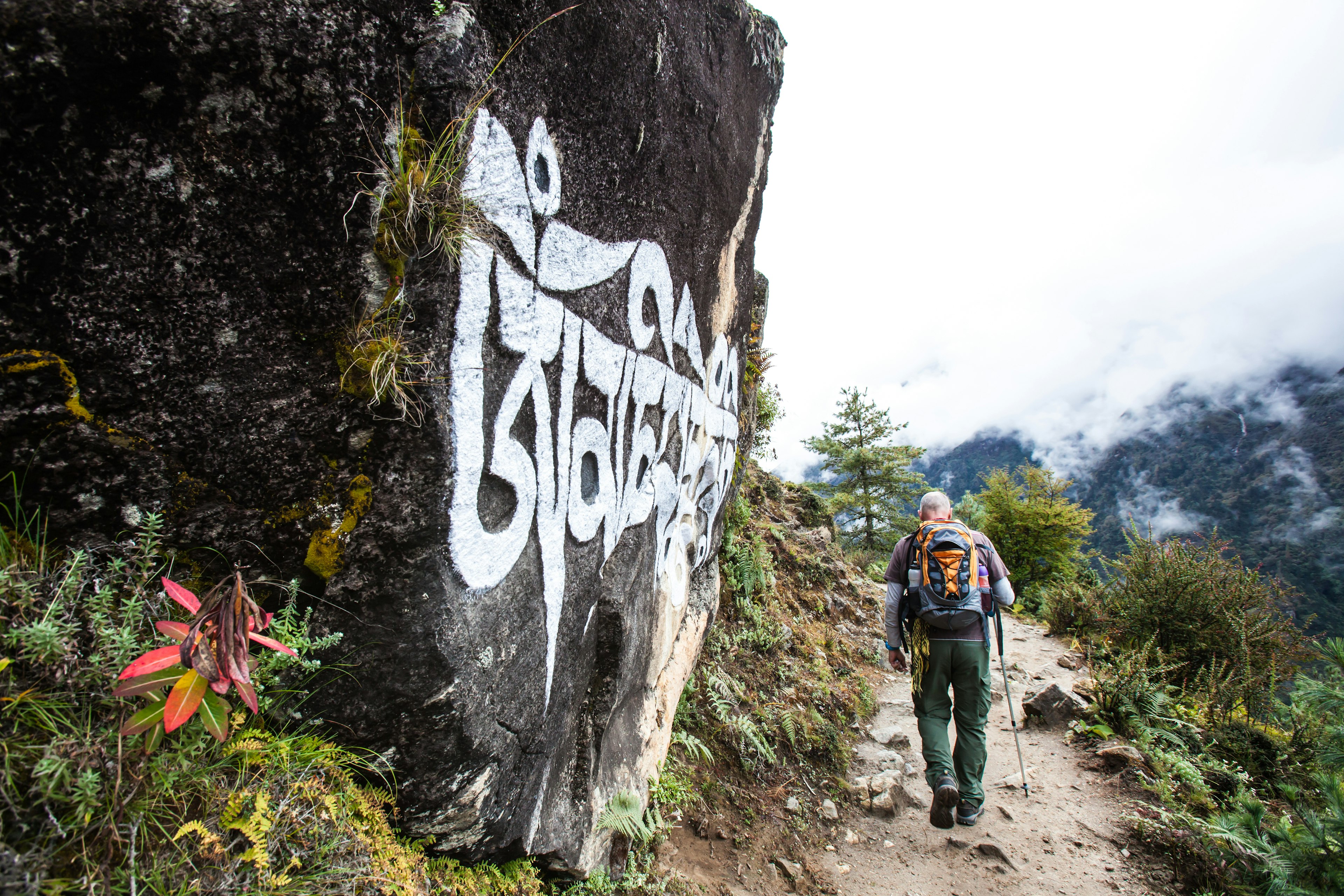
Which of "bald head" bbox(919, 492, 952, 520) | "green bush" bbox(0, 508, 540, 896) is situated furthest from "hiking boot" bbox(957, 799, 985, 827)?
"green bush" bbox(0, 508, 540, 896)

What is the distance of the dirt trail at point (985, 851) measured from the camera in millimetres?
4039

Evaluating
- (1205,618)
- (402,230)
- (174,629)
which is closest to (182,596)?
(174,629)

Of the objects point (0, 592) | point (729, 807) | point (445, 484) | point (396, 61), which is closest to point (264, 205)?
point (396, 61)

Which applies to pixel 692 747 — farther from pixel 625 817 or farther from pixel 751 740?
pixel 625 817

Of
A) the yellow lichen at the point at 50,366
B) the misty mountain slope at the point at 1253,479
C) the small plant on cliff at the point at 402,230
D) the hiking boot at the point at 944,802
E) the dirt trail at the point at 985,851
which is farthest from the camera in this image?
the misty mountain slope at the point at 1253,479

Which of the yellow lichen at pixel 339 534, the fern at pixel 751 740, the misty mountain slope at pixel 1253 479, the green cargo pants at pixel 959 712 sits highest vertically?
the misty mountain slope at pixel 1253 479

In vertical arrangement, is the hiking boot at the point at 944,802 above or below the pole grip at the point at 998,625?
below

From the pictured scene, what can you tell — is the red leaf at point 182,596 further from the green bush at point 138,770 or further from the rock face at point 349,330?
the rock face at point 349,330

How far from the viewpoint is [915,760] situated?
5.78m

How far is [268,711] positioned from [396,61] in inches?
96.5

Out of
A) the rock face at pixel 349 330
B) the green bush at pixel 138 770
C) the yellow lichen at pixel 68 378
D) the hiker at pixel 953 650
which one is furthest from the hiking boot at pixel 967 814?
the yellow lichen at pixel 68 378

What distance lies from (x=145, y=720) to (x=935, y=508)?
522cm

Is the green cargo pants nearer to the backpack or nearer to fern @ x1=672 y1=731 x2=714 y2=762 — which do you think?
the backpack

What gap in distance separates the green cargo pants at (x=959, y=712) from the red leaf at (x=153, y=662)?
4.90 meters
